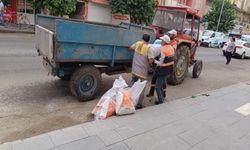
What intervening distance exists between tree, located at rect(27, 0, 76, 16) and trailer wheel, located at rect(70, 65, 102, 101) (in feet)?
40.9

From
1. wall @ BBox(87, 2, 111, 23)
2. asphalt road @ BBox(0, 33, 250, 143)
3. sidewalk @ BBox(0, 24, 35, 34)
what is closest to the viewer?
asphalt road @ BBox(0, 33, 250, 143)

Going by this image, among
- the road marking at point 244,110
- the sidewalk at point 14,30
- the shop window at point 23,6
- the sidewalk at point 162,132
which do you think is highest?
the shop window at point 23,6

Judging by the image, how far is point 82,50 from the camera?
5164mm

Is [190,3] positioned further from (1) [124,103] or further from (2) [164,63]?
(1) [124,103]

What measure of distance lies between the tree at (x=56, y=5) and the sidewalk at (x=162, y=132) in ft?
44.3

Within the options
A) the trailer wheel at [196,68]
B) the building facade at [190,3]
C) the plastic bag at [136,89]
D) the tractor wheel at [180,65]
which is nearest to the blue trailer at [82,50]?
the plastic bag at [136,89]

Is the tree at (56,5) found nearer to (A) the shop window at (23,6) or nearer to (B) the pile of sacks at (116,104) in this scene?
(A) the shop window at (23,6)

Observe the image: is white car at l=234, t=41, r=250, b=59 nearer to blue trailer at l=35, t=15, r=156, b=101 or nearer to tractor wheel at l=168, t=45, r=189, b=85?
tractor wheel at l=168, t=45, r=189, b=85

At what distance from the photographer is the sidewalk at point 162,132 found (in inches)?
139

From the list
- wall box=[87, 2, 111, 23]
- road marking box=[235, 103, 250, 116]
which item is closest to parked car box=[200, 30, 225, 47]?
wall box=[87, 2, 111, 23]

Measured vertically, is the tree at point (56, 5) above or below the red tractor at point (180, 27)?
above

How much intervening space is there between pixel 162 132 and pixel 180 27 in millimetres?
4536

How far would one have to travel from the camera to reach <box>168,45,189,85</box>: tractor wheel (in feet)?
25.3

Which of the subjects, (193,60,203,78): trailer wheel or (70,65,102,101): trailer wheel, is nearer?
(70,65,102,101): trailer wheel
